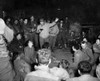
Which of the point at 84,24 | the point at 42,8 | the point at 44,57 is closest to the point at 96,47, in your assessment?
the point at 44,57

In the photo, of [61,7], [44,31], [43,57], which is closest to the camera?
[43,57]

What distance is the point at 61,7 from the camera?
1273 cm

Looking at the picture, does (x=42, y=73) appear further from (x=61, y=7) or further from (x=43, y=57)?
(x=61, y=7)

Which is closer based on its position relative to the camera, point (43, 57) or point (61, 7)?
point (43, 57)

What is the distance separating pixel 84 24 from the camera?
11.7 m

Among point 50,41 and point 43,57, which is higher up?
point 43,57

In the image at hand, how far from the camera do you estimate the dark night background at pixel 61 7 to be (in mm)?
12164

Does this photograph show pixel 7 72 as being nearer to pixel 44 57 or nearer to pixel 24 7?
pixel 44 57

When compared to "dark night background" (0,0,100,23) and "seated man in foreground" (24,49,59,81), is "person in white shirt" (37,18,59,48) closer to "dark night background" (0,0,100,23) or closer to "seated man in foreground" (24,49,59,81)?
"dark night background" (0,0,100,23)

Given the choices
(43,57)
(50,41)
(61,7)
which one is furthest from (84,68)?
(61,7)

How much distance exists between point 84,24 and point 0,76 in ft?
27.7

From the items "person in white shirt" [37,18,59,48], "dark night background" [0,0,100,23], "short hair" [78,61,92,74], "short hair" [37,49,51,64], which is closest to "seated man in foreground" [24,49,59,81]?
"short hair" [37,49,51,64]

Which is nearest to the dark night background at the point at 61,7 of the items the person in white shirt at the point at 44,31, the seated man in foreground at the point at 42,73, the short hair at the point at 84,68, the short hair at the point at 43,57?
the person in white shirt at the point at 44,31

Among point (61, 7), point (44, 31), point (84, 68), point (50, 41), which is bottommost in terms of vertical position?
point (50, 41)
